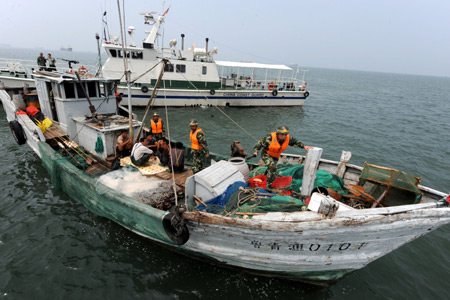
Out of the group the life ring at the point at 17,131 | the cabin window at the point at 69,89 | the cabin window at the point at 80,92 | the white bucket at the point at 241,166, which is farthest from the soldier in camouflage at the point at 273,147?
the life ring at the point at 17,131

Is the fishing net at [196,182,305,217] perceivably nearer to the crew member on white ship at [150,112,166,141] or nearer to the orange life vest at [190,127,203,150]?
the orange life vest at [190,127,203,150]

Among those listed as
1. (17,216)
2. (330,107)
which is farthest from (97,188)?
(330,107)

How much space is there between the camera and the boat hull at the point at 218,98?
2078 cm

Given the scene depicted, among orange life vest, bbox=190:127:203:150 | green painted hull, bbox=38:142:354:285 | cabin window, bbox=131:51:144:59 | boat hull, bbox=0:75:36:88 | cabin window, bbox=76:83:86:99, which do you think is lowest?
green painted hull, bbox=38:142:354:285

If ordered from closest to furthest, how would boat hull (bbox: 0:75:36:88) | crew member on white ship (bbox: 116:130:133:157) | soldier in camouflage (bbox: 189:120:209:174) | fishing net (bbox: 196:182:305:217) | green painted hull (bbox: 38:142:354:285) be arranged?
1. fishing net (bbox: 196:182:305:217)
2. green painted hull (bbox: 38:142:354:285)
3. soldier in camouflage (bbox: 189:120:209:174)
4. crew member on white ship (bbox: 116:130:133:157)
5. boat hull (bbox: 0:75:36:88)

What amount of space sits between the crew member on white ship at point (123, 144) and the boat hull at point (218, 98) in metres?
13.2

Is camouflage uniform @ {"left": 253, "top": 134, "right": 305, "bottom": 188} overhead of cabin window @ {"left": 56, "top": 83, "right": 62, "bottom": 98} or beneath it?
beneath

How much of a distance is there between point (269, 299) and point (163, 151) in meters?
4.72

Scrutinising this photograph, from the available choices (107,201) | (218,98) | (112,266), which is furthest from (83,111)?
(218,98)

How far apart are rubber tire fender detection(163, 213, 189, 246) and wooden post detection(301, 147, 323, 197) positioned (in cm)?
269

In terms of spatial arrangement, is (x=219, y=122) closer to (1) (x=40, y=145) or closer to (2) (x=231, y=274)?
(1) (x=40, y=145)

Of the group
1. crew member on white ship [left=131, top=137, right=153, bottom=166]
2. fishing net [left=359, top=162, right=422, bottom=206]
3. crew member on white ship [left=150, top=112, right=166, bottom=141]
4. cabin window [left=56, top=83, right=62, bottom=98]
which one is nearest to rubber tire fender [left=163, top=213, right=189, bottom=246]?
crew member on white ship [left=131, top=137, right=153, bottom=166]

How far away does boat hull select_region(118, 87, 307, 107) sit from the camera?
20781 millimetres

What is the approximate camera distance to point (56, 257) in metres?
5.70
